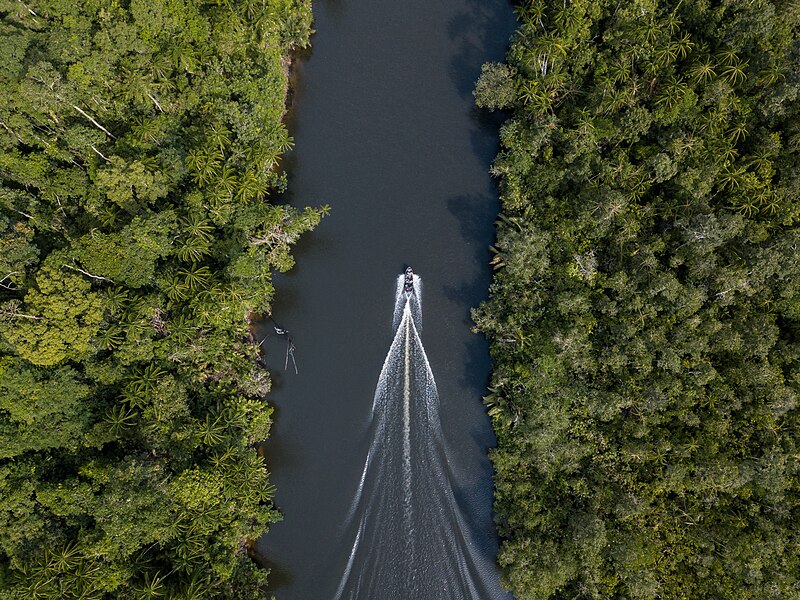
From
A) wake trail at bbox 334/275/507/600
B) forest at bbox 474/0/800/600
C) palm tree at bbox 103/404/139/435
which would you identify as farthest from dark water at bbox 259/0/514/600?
palm tree at bbox 103/404/139/435

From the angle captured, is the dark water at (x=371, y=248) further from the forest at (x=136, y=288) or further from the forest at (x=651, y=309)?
the forest at (x=136, y=288)

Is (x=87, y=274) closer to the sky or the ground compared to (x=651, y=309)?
closer to the sky

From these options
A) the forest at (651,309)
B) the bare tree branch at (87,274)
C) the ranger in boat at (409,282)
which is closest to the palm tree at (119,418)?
the bare tree branch at (87,274)

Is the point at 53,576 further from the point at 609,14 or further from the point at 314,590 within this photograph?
the point at 609,14

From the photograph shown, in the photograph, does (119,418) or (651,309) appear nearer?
(119,418)

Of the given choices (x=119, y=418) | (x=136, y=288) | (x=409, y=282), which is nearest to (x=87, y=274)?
(x=136, y=288)

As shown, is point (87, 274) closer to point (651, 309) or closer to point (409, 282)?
point (409, 282)

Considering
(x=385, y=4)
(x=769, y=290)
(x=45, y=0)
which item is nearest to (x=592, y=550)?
(x=769, y=290)
